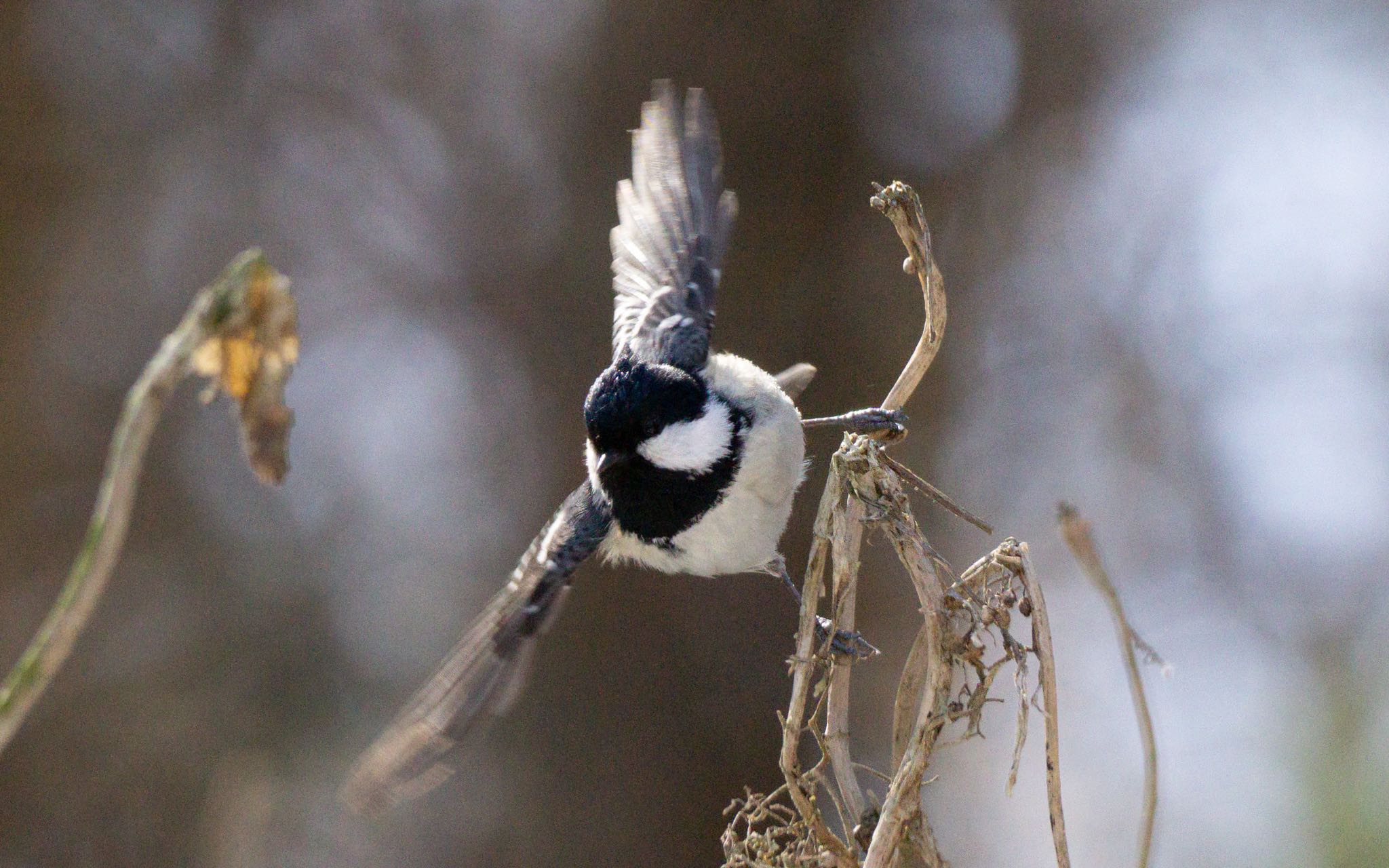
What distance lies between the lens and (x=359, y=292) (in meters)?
4.41

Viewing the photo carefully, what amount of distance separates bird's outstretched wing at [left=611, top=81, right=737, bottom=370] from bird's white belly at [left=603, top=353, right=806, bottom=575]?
0.86 feet

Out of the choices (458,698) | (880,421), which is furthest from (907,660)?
(458,698)

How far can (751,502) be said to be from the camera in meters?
2.28

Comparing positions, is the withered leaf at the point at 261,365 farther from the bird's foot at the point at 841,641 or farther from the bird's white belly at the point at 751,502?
the bird's white belly at the point at 751,502

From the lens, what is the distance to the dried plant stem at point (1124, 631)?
30.9 inches

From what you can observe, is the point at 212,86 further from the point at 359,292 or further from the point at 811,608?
the point at 811,608

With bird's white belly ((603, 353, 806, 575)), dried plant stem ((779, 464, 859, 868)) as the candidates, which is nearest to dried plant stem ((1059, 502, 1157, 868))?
dried plant stem ((779, 464, 859, 868))

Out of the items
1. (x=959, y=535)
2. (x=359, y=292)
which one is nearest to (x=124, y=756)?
(x=359, y=292)

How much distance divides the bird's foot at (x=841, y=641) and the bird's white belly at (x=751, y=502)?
60 cm

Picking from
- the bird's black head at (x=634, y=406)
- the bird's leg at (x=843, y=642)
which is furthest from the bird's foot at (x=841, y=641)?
the bird's black head at (x=634, y=406)

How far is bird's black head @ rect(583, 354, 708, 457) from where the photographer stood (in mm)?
2244

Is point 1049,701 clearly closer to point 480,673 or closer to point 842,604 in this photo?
point 842,604

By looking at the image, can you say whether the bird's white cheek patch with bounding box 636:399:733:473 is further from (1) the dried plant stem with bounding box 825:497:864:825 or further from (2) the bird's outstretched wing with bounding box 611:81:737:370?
(1) the dried plant stem with bounding box 825:497:864:825

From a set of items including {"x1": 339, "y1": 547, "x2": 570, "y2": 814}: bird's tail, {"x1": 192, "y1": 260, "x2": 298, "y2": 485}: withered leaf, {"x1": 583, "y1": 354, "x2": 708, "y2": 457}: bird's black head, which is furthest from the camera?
{"x1": 583, "y1": 354, "x2": 708, "y2": 457}: bird's black head
